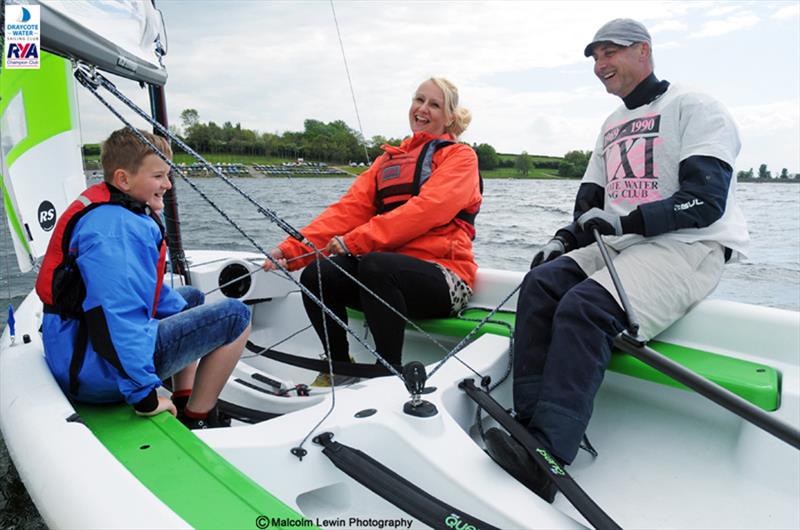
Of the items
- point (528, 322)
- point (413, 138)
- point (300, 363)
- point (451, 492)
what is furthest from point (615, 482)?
point (413, 138)

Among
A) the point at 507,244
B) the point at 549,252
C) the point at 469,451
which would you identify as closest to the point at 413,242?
the point at 549,252

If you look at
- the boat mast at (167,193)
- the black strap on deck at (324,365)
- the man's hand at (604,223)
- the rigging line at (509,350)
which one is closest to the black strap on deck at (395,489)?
the rigging line at (509,350)

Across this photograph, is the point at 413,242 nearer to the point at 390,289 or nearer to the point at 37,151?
the point at 390,289

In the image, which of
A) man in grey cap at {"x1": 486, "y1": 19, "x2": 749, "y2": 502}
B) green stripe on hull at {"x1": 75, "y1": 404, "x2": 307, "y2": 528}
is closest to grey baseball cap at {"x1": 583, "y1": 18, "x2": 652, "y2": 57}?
man in grey cap at {"x1": 486, "y1": 19, "x2": 749, "y2": 502}

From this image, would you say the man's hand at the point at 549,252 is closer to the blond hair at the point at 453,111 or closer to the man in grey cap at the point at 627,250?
the man in grey cap at the point at 627,250

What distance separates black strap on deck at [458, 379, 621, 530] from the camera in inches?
48.1

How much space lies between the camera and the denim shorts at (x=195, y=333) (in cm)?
156

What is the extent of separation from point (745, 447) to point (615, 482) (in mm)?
384

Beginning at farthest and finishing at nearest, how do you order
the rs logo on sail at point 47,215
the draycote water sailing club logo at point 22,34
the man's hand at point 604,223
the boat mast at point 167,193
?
the boat mast at point 167,193 < the rs logo on sail at point 47,215 < the man's hand at point 604,223 < the draycote water sailing club logo at point 22,34

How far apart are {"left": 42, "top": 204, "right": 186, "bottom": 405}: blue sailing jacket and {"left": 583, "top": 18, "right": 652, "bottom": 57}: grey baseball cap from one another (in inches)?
58.3

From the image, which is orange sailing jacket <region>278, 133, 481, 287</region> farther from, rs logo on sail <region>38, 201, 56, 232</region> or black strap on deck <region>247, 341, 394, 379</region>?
rs logo on sail <region>38, 201, 56, 232</region>

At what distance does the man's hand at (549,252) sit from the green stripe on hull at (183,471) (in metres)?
1.27

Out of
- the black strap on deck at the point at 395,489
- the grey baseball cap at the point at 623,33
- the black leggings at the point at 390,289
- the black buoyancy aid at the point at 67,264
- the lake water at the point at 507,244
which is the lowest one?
the lake water at the point at 507,244

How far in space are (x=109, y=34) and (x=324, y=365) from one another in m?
1.43
